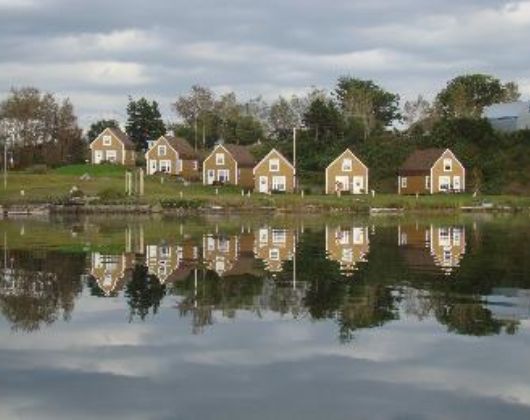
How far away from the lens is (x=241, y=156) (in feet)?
385

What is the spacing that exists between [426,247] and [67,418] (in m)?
30.8

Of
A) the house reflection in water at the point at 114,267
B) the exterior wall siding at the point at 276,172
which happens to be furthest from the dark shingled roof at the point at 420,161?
the house reflection in water at the point at 114,267

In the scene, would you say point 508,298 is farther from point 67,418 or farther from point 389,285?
point 67,418

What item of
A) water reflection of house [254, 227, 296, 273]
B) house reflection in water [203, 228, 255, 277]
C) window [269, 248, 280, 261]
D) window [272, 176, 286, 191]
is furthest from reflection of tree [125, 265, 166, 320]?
window [272, 176, 286, 191]

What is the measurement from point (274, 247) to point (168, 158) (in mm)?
83280

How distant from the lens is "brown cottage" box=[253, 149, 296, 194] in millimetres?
108375

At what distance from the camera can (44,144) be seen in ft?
430

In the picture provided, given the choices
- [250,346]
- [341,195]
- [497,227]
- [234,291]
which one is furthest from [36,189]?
[250,346]

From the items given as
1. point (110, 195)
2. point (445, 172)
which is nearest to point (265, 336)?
point (110, 195)

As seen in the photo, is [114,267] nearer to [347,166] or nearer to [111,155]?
[347,166]

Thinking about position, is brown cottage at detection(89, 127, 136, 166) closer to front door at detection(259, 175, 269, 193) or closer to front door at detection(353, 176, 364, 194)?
front door at detection(259, 175, 269, 193)

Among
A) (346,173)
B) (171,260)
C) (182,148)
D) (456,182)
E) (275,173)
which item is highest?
(182,148)

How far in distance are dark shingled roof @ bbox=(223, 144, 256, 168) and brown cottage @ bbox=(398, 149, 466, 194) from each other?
2216 centimetres

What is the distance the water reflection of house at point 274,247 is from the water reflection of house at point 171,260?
9.20 feet
